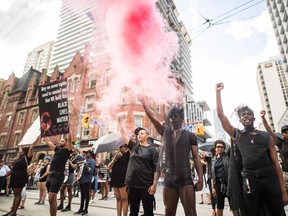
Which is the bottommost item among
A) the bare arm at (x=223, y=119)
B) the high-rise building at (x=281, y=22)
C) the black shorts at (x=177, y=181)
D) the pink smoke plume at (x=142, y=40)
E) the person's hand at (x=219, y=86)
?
the black shorts at (x=177, y=181)

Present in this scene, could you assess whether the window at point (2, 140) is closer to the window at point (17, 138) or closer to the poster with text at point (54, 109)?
the window at point (17, 138)

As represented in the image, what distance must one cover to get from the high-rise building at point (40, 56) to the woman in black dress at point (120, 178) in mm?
119192

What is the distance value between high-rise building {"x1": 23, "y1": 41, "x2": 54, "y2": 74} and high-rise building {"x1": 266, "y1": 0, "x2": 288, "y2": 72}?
103 m

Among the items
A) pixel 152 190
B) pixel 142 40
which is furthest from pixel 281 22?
pixel 152 190

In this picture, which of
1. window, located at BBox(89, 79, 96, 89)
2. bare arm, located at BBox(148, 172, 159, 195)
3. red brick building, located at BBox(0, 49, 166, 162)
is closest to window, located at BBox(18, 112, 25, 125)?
red brick building, located at BBox(0, 49, 166, 162)

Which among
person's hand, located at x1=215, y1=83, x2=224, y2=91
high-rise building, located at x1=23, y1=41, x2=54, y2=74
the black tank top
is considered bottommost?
the black tank top

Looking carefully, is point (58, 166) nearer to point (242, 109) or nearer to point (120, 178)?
point (120, 178)

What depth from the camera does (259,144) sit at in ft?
9.47

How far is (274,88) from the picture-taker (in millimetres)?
101000

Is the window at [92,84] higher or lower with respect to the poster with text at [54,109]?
higher

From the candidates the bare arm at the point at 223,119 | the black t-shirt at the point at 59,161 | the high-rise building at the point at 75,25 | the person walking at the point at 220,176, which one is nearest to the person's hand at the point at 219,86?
the bare arm at the point at 223,119

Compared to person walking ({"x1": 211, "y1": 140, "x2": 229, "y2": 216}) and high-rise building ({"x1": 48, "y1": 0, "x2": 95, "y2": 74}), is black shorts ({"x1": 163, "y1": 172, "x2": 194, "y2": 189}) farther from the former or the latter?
high-rise building ({"x1": 48, "y1": 0, "x2": 95, "y2": 74})

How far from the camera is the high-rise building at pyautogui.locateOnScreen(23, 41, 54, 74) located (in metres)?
113

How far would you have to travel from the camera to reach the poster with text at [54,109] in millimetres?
5766
